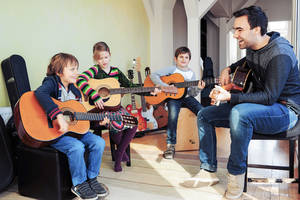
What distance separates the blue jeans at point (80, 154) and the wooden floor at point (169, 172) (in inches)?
9.1

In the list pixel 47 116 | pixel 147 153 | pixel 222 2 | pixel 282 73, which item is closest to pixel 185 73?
pixel 147 153

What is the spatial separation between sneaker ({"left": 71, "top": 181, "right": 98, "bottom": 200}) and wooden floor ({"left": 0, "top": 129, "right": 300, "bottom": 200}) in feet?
0.44

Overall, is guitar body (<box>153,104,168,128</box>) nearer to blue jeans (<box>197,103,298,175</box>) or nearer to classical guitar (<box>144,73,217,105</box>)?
classical guitar (<box>144,73,217,105</box>)

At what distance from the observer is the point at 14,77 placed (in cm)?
214

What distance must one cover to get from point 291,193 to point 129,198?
1086mm

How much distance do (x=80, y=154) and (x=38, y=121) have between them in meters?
0.33

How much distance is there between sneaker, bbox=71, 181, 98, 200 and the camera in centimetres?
165

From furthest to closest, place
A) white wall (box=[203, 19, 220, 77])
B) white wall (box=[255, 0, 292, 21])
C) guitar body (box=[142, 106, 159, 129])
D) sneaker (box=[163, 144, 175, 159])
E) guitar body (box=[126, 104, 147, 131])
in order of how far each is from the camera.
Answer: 1. white wall (box=[203, 19, 220, 77])
2. white wall (box=[255, 0, 292, 21])
3. guitar body (box=[142, 106, 159, 129])
4. guitar body (box=[126, 104, 147, 131])
5. sneaker (box=[163, 144, 175, 159])

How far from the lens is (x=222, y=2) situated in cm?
630

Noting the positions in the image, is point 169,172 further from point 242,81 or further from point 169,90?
point 242,81

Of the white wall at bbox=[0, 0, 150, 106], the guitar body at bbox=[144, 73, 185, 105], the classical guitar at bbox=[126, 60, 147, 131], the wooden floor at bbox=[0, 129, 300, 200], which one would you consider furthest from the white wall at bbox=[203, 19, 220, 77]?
the guitar body at bbox=[144, 73, 185, 105]

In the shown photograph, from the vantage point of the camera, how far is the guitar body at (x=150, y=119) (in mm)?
3555

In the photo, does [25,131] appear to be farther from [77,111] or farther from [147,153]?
[147,153]

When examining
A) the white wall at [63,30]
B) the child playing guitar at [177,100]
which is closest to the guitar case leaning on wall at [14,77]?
the white wall at [63,30]
